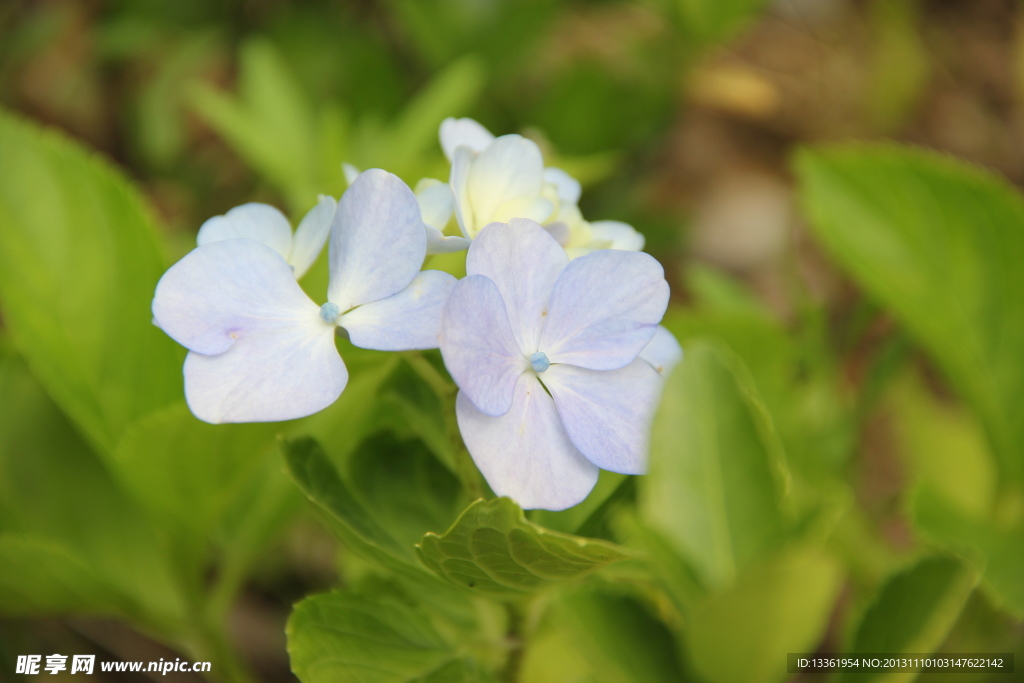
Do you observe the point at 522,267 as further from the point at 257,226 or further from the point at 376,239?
the point at 257,226

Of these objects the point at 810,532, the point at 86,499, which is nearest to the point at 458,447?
the point at 810,532

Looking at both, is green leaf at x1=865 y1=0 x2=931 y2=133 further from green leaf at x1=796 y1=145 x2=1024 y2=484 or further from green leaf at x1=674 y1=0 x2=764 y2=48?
green leaf at x1=796 y1=145 x2=1024 y2=484

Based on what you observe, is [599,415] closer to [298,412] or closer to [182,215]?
[298,412]

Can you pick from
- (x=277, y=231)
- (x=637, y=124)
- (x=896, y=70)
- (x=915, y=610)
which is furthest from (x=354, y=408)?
(x=896, y=70)

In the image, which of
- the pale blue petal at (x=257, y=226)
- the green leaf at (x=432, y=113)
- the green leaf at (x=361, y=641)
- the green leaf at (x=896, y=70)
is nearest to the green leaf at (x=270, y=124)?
the green leaf at (x=432, y=113)

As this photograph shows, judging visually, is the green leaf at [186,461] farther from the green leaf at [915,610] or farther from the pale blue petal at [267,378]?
the green leaf at [915,610]

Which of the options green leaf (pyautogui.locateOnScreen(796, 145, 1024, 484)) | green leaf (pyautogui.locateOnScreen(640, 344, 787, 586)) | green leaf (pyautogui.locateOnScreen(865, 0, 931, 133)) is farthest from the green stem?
green leaf (pyautogui.locateOnScreen(865, 0, 931, 133))
